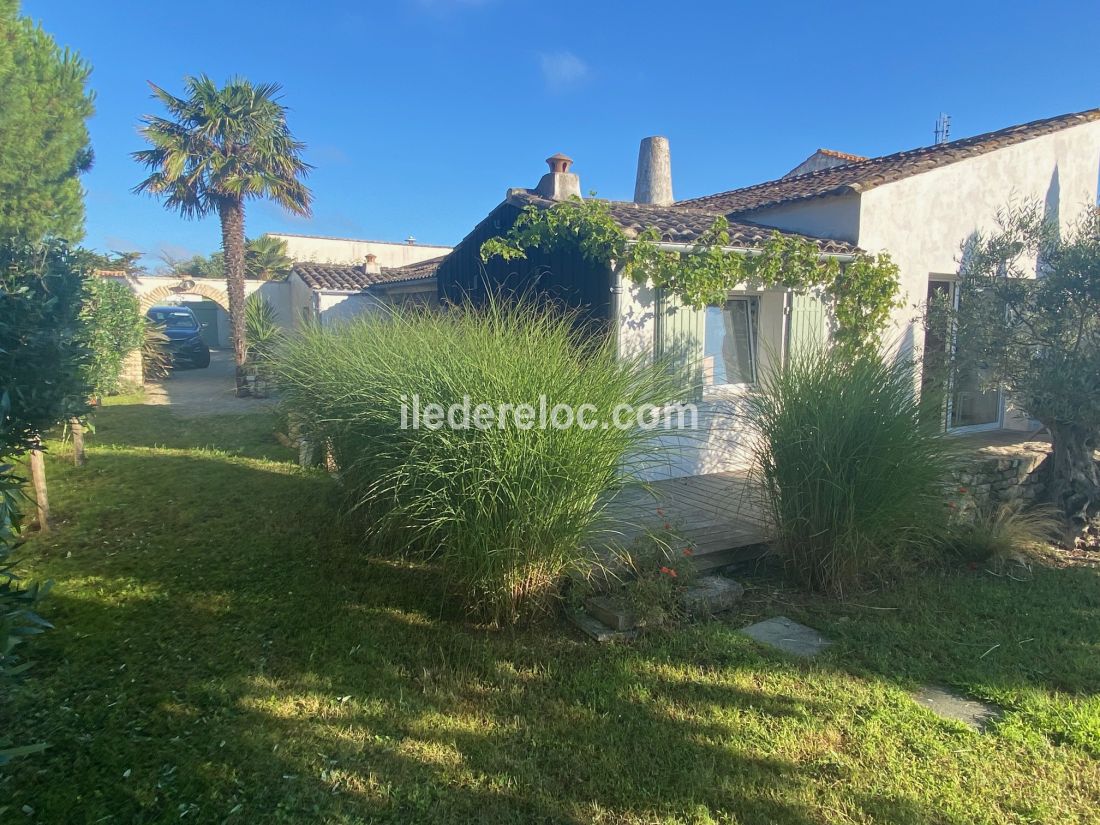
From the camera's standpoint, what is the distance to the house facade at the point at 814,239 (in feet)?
26.2

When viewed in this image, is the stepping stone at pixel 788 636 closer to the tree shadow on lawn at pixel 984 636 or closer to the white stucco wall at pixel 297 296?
the tree shadow on lawn at pixel 984 636

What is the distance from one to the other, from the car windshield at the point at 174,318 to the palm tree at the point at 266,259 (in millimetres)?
11927

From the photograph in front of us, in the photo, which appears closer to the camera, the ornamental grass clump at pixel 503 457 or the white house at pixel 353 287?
the ornamental grass clump at pixel 503 457

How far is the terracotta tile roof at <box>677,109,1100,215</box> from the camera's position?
30.5ft

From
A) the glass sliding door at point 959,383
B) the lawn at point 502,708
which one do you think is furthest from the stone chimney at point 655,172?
the lawn at point 502,708

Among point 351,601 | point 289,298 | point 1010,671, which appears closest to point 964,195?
point 1010,671

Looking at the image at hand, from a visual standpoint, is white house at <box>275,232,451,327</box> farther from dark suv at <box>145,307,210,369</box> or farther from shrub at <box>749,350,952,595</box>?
shrub at <box>749,350,952,595</box>

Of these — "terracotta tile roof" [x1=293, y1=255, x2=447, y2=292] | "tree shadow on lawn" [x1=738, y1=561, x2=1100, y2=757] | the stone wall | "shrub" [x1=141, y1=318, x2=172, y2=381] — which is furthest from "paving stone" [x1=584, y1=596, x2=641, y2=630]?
"shrub" [x1=141, y1=318, x2=172, y2=381]

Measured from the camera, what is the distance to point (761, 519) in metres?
5.85

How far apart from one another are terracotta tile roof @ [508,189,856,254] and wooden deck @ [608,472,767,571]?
3.10 meters

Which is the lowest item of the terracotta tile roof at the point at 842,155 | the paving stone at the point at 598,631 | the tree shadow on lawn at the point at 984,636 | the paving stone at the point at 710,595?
the tree shadow on lawn at the point at 984,636

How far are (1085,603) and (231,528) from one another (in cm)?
790

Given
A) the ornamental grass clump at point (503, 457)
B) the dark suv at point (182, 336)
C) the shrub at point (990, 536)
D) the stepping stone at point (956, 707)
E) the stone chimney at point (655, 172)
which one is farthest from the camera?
the dark suv at point (182, 336)

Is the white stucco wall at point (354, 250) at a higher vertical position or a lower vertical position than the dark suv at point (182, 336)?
higher
